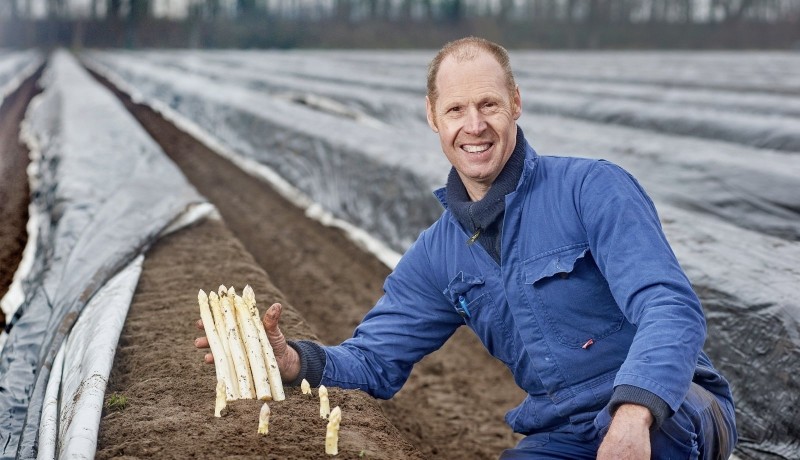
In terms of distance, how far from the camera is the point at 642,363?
207cm

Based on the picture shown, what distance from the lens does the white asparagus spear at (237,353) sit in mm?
2732

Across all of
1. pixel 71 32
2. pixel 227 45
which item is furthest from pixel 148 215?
pixel 71 32

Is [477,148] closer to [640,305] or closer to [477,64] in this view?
[477,64]

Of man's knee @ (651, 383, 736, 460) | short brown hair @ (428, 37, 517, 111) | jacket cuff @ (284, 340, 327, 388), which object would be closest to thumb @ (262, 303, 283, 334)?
jacket cuff @ (284, 340, 327, 388)

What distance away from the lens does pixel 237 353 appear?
8.95ft

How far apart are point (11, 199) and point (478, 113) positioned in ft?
23.2

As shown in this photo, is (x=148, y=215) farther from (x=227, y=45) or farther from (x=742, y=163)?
(x=227, y=45)

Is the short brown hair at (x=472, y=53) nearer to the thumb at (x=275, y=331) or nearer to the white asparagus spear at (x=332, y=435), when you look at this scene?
the thumb at (x=275, y=331)

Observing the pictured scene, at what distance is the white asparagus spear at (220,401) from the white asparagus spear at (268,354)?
5.9 inches

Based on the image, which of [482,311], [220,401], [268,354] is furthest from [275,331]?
[482,311]

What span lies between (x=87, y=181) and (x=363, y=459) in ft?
16.8

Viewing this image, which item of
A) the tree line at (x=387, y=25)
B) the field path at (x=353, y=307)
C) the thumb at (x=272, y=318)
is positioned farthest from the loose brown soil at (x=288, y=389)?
the tree line at (x=387, y=25)

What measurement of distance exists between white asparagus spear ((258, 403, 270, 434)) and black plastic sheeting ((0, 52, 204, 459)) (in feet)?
3.30

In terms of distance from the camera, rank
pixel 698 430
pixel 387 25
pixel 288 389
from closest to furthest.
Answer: pixel 698 430, pixel 288 389, pixel 387 25
